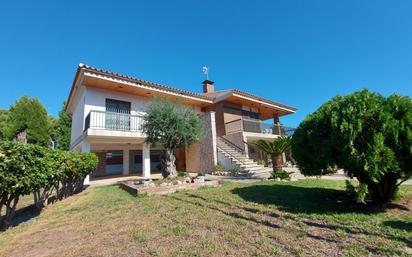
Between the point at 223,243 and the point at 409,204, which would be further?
the point at 409,204

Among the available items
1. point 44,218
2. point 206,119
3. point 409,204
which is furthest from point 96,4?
point 409,204

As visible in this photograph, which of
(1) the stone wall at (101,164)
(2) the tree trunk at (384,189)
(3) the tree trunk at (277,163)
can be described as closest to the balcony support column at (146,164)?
(1) the stone wall at (101,164)

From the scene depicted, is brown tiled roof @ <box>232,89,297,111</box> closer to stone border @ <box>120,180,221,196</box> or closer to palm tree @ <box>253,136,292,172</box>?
palm tree @ <box>253,136,292,172</box>

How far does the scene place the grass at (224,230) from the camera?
119 inches

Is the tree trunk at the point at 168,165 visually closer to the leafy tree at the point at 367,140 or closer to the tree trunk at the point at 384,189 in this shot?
the leafy tree at the point at 367,140

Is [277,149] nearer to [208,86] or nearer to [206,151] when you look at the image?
[206,151]

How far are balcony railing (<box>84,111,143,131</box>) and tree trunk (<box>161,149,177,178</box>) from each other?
3158 mm

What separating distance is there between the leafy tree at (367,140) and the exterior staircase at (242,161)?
22.6 ft

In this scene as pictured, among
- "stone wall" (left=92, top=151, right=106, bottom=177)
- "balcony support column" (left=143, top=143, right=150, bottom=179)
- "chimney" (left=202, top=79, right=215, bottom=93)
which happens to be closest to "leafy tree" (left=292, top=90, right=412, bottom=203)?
"balcony support column" (left=143, top=143, right=150, bottom=179)

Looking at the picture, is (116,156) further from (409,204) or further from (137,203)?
(409,204)

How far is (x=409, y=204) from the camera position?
477cm

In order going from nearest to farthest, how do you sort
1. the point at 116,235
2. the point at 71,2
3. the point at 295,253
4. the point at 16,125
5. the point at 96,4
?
the point at 295,253 → the point at 116,235 → the point at 71,2 → the point at 96,4 → the point at 16,125

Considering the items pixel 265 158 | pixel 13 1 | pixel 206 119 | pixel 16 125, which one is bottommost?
pixel 265 158

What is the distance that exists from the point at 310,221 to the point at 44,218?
6.82m
